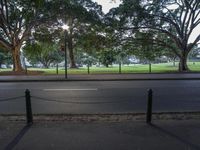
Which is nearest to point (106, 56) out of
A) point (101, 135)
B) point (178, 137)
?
point (101, 135)

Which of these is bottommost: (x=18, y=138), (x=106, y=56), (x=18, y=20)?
(x=18, y=138)

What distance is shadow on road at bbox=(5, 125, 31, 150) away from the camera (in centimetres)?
603

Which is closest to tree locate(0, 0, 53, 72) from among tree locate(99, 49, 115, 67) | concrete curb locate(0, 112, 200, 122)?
tree locate(99, 49, 115, 67)

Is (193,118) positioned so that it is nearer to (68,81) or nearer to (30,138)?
(30,138)

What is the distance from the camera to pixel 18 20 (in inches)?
1409

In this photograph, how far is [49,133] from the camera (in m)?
6.94

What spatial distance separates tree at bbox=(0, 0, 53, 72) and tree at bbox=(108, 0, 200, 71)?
8.97m

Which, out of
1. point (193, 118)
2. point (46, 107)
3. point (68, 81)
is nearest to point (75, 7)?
point (68, 81)

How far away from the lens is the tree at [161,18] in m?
34.9

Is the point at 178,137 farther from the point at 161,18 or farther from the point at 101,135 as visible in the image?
the point at 161,18

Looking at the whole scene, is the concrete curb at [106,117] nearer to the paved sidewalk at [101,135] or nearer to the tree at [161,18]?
the paved sidewalk at [101,135]

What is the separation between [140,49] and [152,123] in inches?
1254

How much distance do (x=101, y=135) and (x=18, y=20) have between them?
31.6 m

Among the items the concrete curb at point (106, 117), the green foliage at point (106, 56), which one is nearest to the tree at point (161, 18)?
the green foliage at point (106, 56)
